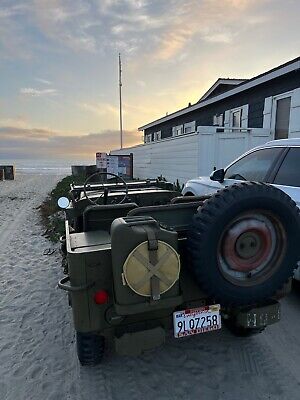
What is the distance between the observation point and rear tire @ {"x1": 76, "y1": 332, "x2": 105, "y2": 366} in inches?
92.3

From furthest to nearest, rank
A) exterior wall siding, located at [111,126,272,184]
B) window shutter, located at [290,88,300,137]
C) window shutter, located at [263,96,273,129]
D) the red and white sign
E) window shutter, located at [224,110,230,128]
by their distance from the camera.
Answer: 1. the red and white sign
2. window shutter, located at [224,110,230,128]
3. window shutter, located at [263,96,273,129]
4. exterior wall siding, located at [111,126,272,184]
5. window shutter, located at [290,88,300,137]

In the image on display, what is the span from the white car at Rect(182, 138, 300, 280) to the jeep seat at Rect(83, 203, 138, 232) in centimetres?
195

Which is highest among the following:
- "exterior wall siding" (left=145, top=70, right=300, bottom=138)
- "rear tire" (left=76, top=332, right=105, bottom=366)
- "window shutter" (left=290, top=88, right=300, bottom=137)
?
"exterior wall siding" (left=145, top=70, right=300, bottom=138)

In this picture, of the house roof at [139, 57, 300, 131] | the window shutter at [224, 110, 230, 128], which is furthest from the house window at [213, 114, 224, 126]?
the house roof at [139, 57, 300, 131]

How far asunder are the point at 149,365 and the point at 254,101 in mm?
10455

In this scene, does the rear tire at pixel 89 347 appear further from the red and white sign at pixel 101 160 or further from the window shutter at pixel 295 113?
the red and white sign at pixel 101 160

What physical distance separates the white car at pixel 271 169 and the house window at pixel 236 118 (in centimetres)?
782

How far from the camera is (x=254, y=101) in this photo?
35.9 ft

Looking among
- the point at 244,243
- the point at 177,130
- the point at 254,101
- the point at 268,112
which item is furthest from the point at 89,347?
the point at 177,130

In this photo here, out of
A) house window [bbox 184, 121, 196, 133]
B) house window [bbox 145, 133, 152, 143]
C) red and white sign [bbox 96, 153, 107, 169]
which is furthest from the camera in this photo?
house window [bbox 145, 133, 152, 143]

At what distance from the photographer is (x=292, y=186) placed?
11.7 ft

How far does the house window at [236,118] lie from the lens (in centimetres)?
1204

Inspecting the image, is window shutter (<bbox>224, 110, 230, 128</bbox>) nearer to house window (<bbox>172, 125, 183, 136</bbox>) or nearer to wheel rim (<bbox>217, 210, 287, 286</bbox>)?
house window (<bbox>172, 125, 183, 136</bbox>)

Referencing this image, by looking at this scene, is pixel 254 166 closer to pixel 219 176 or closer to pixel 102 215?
pixel 219 176
